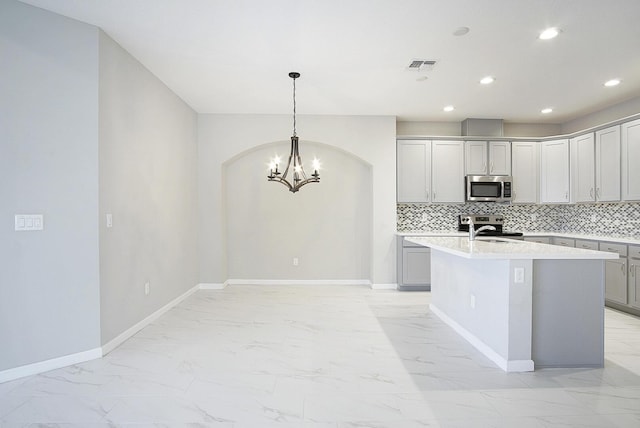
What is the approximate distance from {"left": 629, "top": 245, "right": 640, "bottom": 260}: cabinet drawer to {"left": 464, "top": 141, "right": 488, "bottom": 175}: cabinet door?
2173 mm

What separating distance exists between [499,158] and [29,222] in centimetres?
616

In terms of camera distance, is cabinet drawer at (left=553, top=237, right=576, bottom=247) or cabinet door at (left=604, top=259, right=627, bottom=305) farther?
cabinet drawer at (left=553, top=237, right=576, bottom=247)

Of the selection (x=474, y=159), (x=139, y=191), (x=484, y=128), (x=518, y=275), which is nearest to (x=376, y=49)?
(x=518, y=275)

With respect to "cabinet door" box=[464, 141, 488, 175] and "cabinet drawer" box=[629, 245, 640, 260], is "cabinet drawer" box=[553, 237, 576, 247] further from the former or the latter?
"cabinet door" box=[464, 141, 488, 175]

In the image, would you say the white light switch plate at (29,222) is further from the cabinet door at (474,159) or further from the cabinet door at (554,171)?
the cabinet door at (554,171)

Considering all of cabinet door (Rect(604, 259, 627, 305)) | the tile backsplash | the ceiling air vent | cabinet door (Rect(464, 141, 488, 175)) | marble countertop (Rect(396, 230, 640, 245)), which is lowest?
cabinet door (Rect(604, 259, 627, 305))

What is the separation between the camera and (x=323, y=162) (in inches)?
240

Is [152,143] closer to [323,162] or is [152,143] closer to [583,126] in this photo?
[323,162]

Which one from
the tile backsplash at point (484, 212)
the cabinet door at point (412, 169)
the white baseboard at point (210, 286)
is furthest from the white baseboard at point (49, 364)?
the tile backsplash at point (484, 212)

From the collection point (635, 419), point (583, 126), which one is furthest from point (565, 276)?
point (583, 126)

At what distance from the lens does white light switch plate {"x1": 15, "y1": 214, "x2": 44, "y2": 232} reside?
8.65 feet

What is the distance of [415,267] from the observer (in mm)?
5547

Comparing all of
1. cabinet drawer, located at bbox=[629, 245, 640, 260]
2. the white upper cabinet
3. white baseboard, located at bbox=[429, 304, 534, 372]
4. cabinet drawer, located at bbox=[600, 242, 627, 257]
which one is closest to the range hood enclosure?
the white upper cabinet

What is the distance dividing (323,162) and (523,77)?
123 inches
